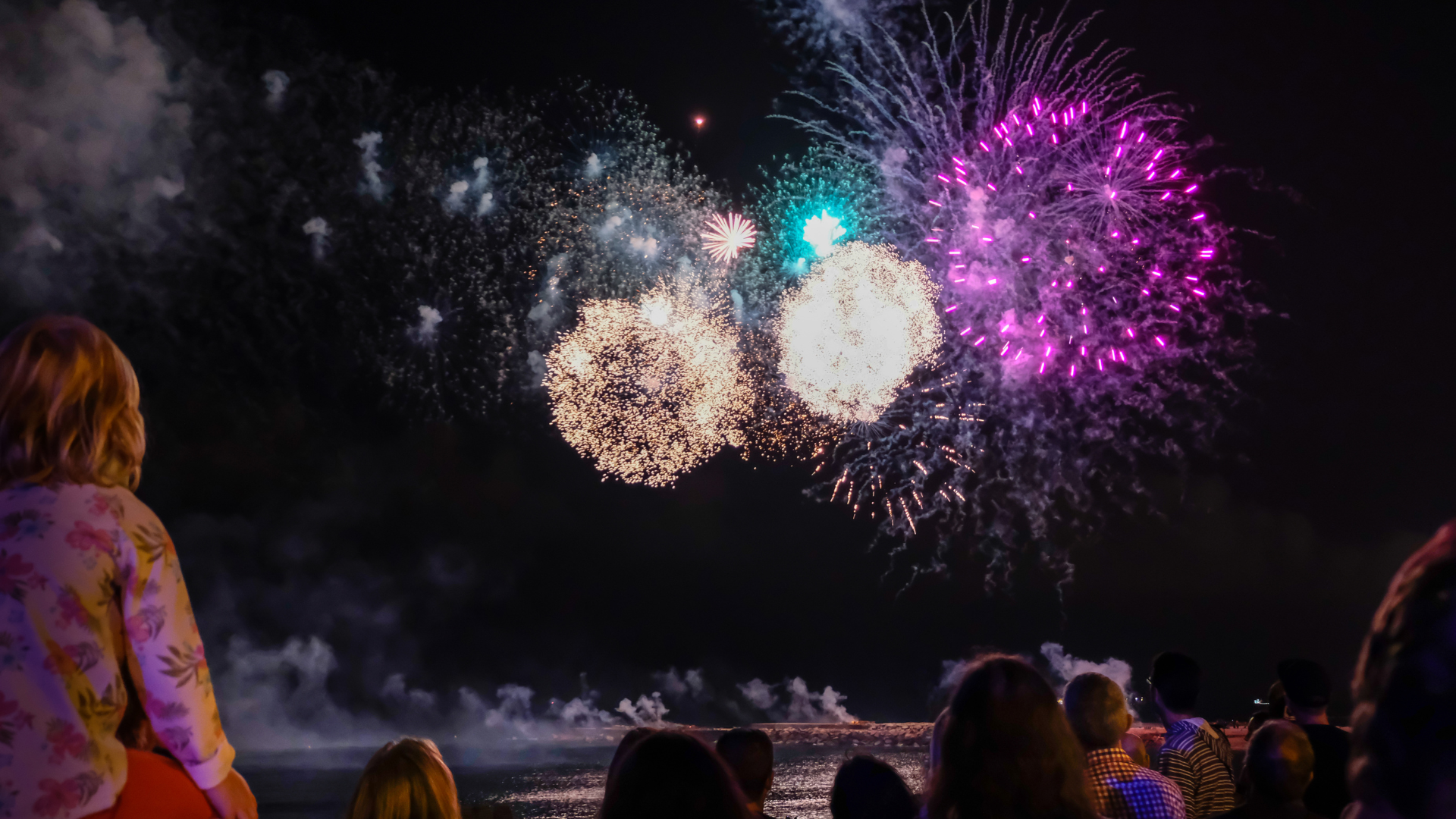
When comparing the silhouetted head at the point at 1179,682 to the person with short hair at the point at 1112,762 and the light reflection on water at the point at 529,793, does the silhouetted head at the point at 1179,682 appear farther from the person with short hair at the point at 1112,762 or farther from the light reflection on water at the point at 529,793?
the light reflection on water at the point at 529,793

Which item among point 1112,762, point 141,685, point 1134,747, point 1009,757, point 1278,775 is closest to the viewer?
point 141,685

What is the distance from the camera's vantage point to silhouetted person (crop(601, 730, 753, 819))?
255 cm

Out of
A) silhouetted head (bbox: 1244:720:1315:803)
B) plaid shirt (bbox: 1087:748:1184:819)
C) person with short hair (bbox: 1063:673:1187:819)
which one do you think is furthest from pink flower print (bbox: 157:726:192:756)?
silhouetted head (bbox: 1244:720:1315:803)

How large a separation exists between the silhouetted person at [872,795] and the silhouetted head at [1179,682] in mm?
3075

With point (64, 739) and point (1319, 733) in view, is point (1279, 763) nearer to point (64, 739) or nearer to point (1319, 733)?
point (1319, 733)

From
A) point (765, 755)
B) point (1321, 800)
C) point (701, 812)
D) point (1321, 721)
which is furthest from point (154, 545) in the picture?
point (1321, 721)

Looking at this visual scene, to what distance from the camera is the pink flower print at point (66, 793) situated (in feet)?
7.05

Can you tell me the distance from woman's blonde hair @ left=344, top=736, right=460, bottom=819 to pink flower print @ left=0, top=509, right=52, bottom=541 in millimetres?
2046

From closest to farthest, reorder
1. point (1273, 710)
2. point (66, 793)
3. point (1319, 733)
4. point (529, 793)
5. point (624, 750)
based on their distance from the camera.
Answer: point (66, 793) → point (624, 750) → point (1319, 733) → point (1273, 710) → point (529, 793)

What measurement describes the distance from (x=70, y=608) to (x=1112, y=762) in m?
4.98

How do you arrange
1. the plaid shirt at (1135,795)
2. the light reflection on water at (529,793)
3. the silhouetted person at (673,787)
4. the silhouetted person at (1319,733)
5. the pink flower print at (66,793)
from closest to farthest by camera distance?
the pink flower print at (66,793), the silhouetted person at (673,787), the plaid shirt at (1135,795), the silhouetted person at (1319,733), the light reflection on water at (529,793)

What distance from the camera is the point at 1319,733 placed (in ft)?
19.1

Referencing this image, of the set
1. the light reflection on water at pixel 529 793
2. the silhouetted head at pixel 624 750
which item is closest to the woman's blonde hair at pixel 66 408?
the silhouetted head at pixel 624 750

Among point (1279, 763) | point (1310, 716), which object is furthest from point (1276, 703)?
point (1279, 763)
